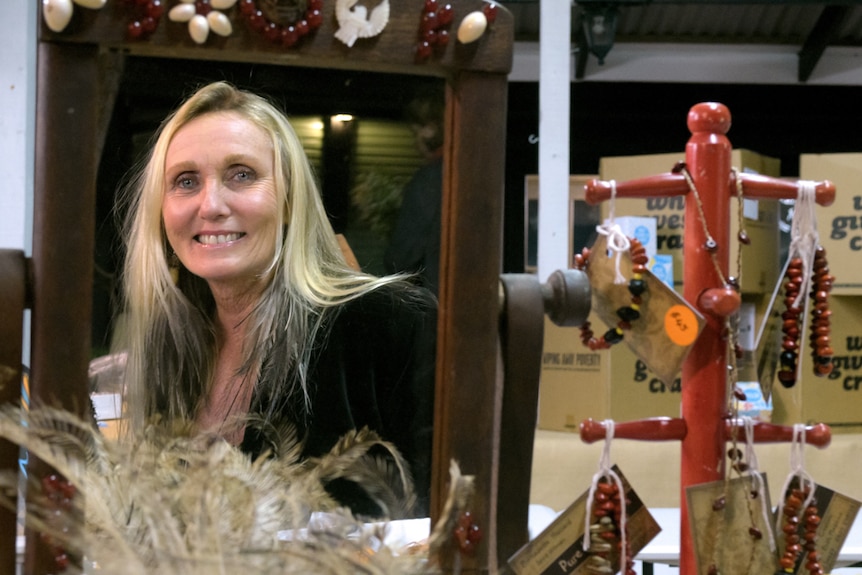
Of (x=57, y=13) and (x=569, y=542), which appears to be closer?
(x=57, y=13)

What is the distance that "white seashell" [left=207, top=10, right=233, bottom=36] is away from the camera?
678 mm

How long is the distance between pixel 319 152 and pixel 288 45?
3.3 inches

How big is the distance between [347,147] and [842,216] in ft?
5.99

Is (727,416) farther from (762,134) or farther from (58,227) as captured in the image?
(762,134)

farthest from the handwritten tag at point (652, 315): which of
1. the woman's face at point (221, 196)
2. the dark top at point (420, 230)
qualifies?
the woman's face at point (221, 196)

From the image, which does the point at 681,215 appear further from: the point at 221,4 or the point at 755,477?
the point at 221,4

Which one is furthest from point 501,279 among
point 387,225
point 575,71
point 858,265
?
point 575,71

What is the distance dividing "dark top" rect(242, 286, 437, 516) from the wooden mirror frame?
1 centimetres

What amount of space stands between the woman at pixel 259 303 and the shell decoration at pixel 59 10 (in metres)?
0.10

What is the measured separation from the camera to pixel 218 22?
2.23 ft

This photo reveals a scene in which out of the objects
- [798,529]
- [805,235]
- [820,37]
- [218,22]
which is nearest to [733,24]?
[820,37]

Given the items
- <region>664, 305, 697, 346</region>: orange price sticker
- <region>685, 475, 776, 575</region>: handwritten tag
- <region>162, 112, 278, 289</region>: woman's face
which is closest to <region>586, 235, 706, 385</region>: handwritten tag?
<region>664, 305, 697, 346</region>: orange price sticker

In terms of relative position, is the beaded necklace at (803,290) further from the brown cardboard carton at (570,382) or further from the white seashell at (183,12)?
the brown cardboard carton at (570,382)

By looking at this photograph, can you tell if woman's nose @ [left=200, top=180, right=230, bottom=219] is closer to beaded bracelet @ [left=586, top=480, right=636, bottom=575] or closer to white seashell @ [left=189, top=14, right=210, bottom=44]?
white seashell @ [left=189, top=14, right=210, bottom=44]
